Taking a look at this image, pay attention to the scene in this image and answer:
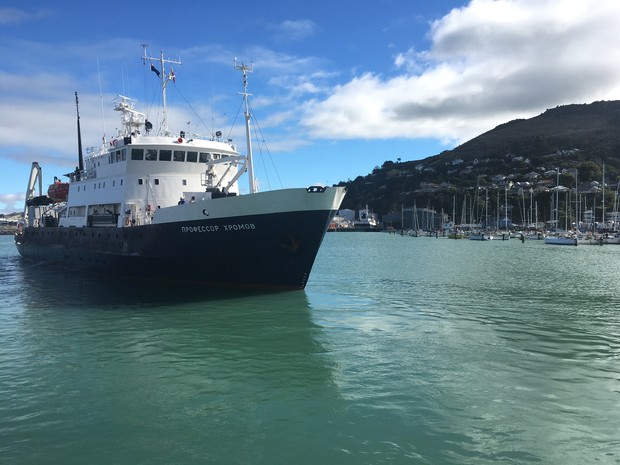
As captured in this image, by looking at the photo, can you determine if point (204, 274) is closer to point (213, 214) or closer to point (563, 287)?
point (213, 214)

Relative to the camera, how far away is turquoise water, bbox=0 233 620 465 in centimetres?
664

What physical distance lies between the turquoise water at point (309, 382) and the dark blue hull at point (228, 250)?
7.32ft

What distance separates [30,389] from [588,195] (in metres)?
163

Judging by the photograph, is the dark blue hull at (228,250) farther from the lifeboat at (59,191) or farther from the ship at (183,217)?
the lifeboat at (59,191)

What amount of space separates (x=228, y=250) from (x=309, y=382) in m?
12.0

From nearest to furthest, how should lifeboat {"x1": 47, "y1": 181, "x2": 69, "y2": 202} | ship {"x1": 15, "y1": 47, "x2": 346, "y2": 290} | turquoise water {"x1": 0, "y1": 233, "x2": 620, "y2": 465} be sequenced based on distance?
turquoise water {"x1": 0, "y1": 233, "x2": 620, "y2": 465}
ship {"x1": 15, "y1": 47, "x2": 346, "y2": 290}
lifeboat {"x1": 47, "y1": 181, "x2": 69, "y2": 202}

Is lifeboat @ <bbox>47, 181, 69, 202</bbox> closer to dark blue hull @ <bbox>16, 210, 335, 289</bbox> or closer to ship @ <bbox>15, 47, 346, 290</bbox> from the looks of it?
ship @ <bbox>15, 47, 346, 290</bbox>

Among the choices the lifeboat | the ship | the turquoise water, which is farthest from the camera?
the lifeboat

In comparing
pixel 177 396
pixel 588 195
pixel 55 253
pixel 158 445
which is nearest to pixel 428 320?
pixel 177 396

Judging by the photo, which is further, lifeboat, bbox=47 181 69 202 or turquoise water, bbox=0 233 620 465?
lifeboat, bbox=47 181 69 202

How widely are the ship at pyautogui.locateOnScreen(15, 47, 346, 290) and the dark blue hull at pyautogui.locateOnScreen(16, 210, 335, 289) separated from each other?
0.15 feet

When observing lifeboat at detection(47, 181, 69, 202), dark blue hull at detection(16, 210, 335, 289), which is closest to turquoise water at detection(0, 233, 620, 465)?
dark blue hull at detection(16, 210, 335, 289)

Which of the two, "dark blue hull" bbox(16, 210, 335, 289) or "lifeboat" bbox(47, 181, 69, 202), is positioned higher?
"lifeboat" bbox(47, 181, 69, 202)

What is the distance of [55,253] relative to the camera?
114 feet
